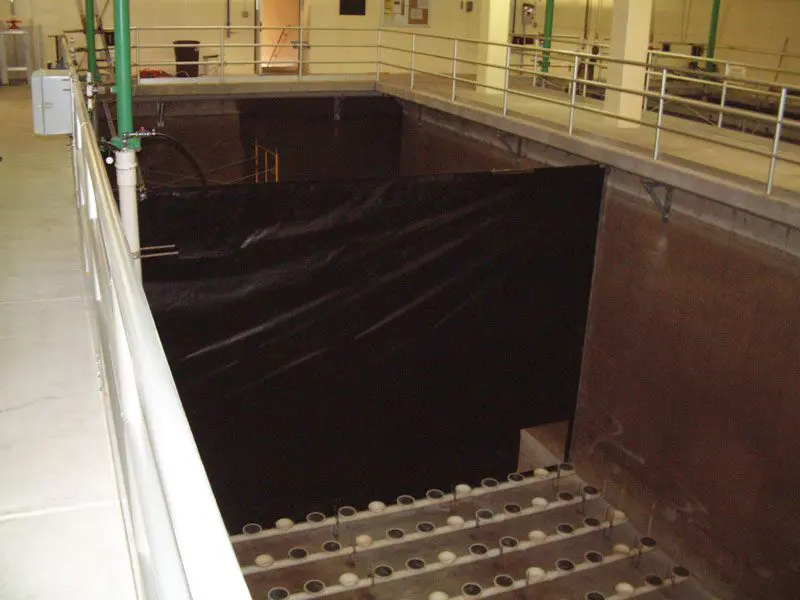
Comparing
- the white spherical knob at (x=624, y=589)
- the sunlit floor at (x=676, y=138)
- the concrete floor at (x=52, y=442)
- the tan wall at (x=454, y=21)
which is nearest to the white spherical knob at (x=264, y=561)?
the white spherical knob at (x=624, y=589)

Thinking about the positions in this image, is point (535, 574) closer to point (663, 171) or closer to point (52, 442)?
point (663, 171)

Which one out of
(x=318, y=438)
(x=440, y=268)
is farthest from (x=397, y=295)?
(x=318, y=438)

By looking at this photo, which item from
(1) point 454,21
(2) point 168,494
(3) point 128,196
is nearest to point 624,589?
(3) point 128,196

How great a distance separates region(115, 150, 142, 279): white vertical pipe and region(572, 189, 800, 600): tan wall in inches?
169

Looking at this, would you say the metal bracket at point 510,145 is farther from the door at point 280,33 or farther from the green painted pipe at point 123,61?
the door at point 280,33

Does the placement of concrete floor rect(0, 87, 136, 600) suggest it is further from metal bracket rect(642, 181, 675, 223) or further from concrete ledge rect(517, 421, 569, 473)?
concrete ledge rect(517, 421, 569, 473)

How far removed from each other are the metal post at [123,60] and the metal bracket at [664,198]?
416 cm

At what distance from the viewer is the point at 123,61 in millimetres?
5297

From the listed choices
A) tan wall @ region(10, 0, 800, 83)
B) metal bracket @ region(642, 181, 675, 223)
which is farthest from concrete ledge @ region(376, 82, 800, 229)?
tan wall @ region(10, 0, 800, 83)

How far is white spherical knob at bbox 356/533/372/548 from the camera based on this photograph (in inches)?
276

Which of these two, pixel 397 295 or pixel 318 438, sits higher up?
pixel 397 295

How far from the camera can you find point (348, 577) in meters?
6.45

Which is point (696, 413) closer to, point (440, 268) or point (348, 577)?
point (440, 268)

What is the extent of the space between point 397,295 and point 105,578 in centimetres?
511
